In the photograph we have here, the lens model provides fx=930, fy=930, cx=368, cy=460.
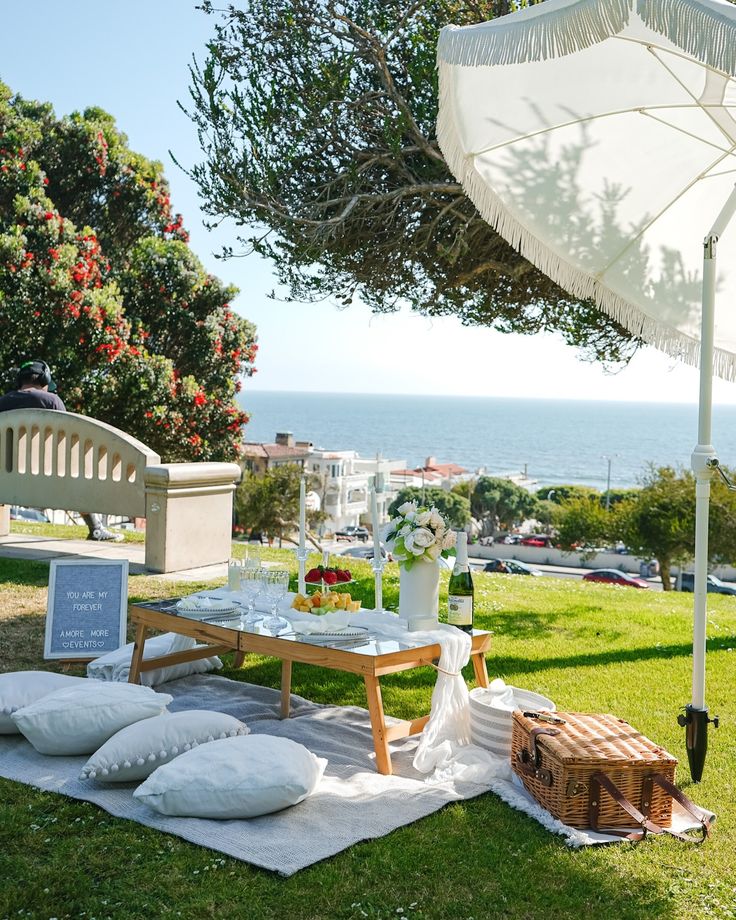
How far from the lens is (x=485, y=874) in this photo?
3.13m

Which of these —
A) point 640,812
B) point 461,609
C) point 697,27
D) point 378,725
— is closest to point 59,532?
point 461,609

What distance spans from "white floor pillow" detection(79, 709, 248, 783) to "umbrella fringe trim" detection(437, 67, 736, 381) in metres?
2.74

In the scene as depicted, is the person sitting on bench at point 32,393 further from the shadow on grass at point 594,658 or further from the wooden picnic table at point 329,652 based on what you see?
the shadow on grass at point 594,658

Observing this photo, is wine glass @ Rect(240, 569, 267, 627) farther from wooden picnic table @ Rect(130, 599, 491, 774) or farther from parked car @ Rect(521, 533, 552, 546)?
parked car @ Rect(521, 533, 552, 546)

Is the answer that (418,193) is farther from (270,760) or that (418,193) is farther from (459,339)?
(459,339)

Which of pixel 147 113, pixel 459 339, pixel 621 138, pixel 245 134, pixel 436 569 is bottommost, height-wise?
pixel 436 569

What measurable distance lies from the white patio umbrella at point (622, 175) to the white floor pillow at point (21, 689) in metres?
2.90

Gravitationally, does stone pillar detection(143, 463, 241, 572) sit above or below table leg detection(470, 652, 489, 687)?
above

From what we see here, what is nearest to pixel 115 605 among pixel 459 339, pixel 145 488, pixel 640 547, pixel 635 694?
pixel 145 488

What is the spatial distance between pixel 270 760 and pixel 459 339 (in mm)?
181982

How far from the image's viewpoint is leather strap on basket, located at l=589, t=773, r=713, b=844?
3436mm

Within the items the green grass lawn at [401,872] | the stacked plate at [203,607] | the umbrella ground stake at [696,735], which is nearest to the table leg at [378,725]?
the green grass lawn at [401,872]

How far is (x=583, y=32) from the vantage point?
3121 millimetres

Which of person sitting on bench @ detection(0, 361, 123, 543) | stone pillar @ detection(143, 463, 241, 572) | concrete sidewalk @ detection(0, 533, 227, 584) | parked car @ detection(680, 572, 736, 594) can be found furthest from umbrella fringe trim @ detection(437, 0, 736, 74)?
parked car @ detection(680, 572, 736, 594)
